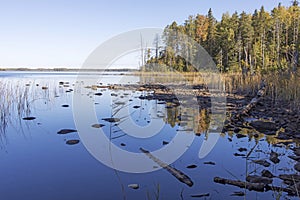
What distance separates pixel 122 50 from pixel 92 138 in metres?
4.64

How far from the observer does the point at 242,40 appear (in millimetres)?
45312

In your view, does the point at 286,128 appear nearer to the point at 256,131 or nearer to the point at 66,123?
the point at 256,131

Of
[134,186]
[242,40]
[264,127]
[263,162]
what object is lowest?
[134,186]

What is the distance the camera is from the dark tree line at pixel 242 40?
42.1 metres

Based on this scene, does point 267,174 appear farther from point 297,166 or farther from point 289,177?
point 297,166

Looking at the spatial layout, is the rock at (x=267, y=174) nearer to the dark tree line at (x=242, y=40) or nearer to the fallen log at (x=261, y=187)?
the fallen log at (x=261, y=187)

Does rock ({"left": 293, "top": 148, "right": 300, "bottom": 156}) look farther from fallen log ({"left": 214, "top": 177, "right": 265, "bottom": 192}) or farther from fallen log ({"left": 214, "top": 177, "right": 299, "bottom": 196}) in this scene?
fallen log ({"left": 214, "top": 177, "right": 265, "bottom": 192})

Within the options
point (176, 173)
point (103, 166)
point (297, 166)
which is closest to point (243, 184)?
point (176, 173)

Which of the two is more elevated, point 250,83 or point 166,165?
point 250,83

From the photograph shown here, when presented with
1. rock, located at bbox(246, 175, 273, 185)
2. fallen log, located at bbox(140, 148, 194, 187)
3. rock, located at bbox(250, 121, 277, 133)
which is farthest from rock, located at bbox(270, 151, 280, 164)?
rock, located at bbox(250, 121, 277, 133)

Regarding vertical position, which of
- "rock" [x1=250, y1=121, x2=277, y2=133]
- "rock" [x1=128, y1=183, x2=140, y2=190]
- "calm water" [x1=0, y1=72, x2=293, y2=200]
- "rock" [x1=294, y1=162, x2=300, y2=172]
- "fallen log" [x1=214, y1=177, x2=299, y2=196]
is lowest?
"rock" [x1=128, y1=183, x2=140, y2=190]

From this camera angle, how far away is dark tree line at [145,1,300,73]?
4212 cm

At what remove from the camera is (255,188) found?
11.3 ft

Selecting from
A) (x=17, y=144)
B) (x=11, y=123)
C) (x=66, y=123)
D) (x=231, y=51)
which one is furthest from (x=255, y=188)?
(x=231, y=51)
